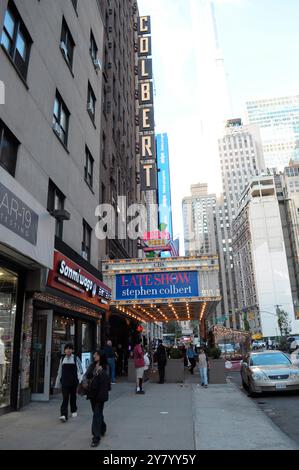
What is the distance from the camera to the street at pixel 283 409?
26.9 feet

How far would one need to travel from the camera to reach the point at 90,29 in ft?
66.7

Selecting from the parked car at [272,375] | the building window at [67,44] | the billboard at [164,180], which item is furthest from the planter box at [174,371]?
the billboard at [164,180]

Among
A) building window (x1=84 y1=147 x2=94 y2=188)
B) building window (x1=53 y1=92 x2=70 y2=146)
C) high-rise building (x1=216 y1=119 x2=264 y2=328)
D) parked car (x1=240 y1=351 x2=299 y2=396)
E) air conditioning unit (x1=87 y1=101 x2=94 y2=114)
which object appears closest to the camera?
parked car (x1=240 y1=351 x2=299 y2=396)

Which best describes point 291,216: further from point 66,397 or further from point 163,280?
point 66,397

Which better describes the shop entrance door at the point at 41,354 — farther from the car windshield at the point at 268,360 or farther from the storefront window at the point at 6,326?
the car windshield at the point at 268,360

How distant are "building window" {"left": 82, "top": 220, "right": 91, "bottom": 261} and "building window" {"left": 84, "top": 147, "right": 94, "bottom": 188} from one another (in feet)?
6.90

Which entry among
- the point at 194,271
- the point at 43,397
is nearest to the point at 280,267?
the point at 194,271

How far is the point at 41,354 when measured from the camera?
1226cm

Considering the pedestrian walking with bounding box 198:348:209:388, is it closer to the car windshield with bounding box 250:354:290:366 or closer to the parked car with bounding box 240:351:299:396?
the car windshield with bounding box 250:354:290:366

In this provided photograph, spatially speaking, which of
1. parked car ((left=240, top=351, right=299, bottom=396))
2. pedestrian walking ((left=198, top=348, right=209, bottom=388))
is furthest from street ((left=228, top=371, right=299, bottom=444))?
pedestrian walking ((left=198, top=348, right=209, bottom=388))

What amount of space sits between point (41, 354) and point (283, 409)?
24.0 ft

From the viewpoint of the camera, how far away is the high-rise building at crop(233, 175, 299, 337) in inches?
4363

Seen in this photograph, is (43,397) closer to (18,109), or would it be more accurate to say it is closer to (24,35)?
(18,109)

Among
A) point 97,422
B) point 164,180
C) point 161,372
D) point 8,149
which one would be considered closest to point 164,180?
point 164,180
